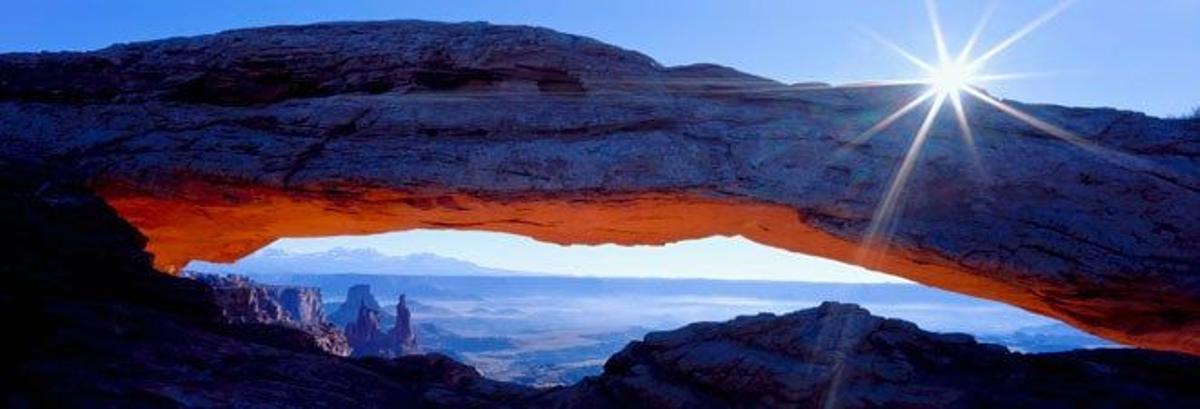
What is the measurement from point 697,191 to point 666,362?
3.82 metres

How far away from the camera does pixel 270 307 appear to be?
91062mm

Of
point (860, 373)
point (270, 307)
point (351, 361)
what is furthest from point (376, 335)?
point (860, 373)

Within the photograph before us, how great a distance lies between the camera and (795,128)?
17281mm

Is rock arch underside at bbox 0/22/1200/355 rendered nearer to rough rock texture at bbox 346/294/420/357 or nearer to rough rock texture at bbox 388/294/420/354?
rough rock texture at bbox 346/294/420/357

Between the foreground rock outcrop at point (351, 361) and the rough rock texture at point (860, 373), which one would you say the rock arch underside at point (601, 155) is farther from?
the rough rock texture at point (860, 373)

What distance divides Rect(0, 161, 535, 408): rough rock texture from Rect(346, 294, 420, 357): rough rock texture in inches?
5120

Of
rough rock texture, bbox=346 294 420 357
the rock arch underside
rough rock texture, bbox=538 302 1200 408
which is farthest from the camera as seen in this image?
rough rock texture, bbox=346 294 420 357

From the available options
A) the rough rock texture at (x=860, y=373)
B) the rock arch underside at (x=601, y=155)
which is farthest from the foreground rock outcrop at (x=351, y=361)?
the rock arch underside at (x=601, y=155)

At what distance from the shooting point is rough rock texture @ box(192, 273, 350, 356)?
125 feet

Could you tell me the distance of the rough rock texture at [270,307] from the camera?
1502 inches

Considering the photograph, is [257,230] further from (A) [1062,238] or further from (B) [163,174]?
(A) [1062,238]

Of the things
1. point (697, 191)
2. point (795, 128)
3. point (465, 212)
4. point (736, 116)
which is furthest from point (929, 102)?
point (465, 212)

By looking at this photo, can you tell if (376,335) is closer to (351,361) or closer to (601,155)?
(351,361)

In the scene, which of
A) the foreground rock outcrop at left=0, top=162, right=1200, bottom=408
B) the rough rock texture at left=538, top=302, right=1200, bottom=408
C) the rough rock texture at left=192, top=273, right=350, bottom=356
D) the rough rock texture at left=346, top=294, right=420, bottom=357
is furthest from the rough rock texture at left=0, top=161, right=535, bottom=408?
the rough rock texture at left=346, top=294, right=420, bottom=357
